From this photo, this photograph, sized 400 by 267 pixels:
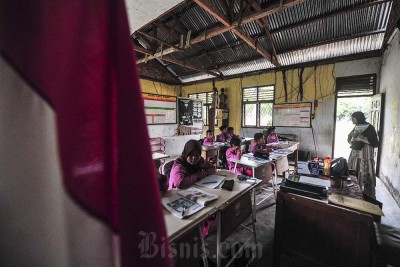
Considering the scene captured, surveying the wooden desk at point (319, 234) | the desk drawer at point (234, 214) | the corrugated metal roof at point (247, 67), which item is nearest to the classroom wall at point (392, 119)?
the wooden desk at point (319, 234)

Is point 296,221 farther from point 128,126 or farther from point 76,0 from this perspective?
point 76,0

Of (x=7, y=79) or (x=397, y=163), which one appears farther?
(x=397, y=163)

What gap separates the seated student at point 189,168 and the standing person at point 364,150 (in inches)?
101

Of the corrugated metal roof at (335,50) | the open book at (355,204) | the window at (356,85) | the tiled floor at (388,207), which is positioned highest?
the corrugated metal roof at (335,50)

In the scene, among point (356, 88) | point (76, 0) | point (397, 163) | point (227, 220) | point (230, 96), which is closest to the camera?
point (76, 0)

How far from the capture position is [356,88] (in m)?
5.57

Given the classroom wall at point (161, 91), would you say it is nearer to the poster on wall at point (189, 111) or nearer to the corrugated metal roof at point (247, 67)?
the poster on wall at point (189, 111)

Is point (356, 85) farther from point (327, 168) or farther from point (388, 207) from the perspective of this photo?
point (327, 168)

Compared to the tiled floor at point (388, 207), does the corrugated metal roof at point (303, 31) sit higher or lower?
higher

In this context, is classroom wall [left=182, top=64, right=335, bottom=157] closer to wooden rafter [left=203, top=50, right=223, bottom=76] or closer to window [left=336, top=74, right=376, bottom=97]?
window [left=336, top=74, right=376, bottom=97]

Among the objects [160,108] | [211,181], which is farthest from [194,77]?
[211,181]

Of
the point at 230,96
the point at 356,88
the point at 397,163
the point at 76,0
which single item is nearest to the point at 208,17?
the point at 230,96

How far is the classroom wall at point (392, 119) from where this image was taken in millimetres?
3311

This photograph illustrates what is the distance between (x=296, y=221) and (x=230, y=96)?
7048 millimetres
